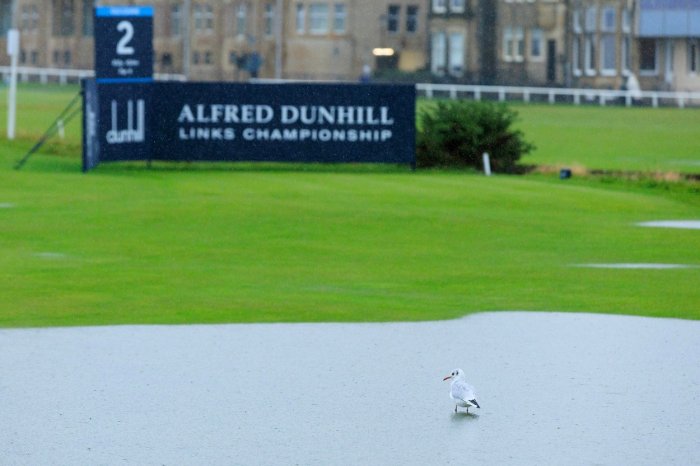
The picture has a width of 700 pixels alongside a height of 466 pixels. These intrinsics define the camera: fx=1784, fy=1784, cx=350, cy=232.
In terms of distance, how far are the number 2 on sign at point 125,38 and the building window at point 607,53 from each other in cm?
6491

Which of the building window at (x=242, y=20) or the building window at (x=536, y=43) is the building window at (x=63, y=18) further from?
the building window at (x=536, y=43)

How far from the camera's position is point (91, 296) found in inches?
644

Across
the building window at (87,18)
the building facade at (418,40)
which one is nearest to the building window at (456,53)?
the building facade at (418,40)

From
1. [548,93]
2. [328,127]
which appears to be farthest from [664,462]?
[548,93]

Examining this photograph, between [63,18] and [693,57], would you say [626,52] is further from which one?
[63,18]

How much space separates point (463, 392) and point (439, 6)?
101 metres

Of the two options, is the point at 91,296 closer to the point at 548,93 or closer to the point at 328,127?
the point at 328,127

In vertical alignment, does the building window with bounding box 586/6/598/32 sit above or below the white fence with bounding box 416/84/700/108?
above

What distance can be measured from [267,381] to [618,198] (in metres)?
18.2

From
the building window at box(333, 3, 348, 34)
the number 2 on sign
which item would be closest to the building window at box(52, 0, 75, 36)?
the building window at box(333, 3, 348, 34)

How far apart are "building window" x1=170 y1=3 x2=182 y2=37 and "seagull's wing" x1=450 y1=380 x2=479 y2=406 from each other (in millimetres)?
110862

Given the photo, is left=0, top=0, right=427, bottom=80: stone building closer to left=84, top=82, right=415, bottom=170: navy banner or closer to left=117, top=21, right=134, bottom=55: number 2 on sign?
left=117, top=21, right=134, bottom=55: number 2 on sign

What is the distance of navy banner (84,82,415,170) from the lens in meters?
35.6

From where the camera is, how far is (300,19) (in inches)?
4491
